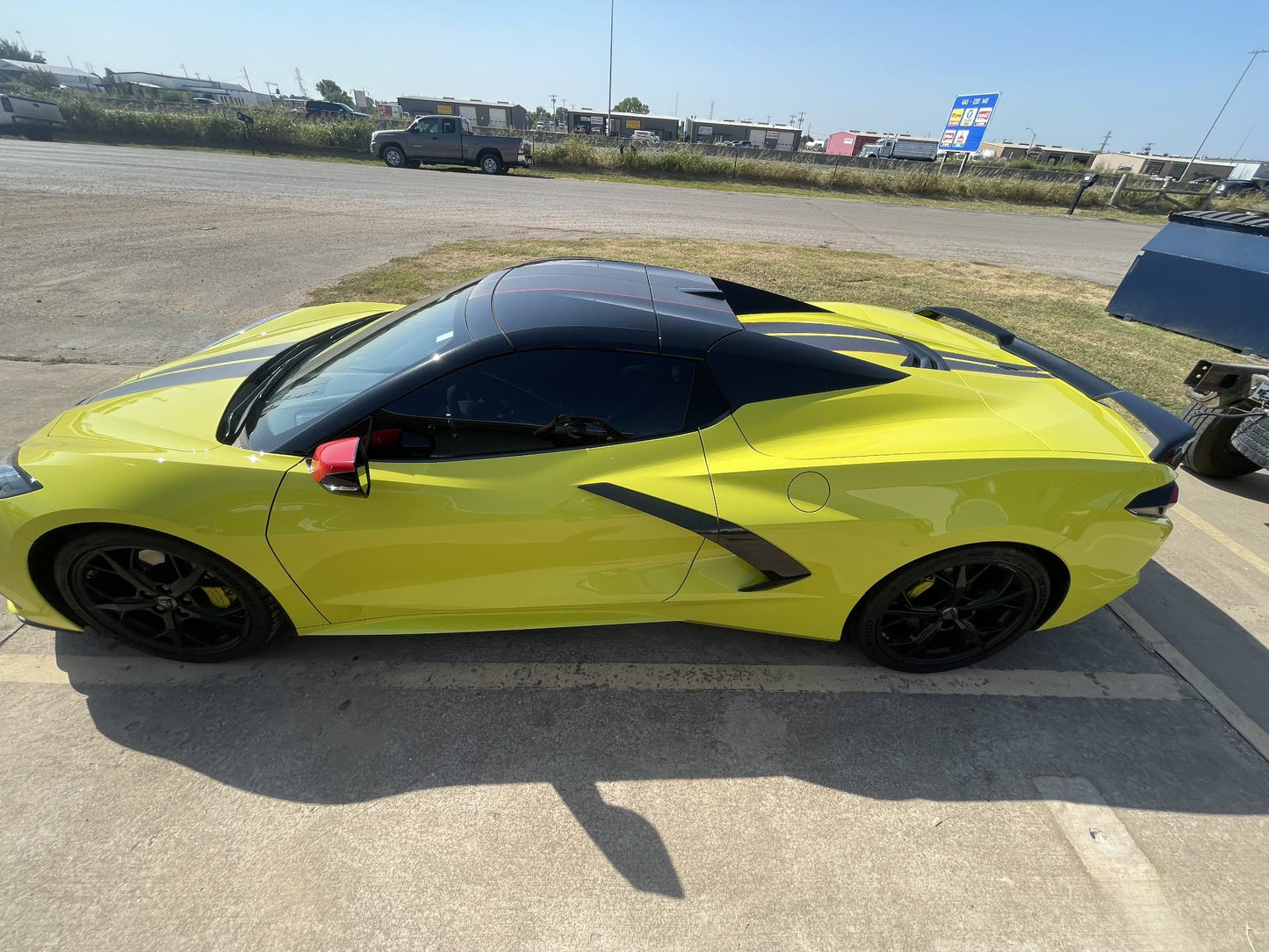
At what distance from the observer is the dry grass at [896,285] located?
6.32 metres

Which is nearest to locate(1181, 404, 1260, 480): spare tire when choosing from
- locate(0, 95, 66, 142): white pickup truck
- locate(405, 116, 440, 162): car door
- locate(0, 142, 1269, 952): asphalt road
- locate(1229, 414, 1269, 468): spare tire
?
locate(1229, 414, 1269, 468): spare tire

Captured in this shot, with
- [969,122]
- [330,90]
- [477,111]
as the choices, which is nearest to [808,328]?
[969,122]

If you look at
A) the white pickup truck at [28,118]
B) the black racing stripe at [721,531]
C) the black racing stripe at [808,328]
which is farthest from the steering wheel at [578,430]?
the white pickup truck at [28,118]

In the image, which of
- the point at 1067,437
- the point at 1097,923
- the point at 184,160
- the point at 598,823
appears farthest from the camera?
the point at 184,160

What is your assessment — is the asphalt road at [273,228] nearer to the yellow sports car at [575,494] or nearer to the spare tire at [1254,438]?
the yellow sports car at [575,494]

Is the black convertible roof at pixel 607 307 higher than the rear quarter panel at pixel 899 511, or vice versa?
the black convertible roof at pixel 607 307

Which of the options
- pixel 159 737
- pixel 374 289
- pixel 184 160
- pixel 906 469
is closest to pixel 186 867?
pixel 159 737

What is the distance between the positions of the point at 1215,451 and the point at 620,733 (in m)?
4.48

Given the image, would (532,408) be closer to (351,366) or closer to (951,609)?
(351,366)

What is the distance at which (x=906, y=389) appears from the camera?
227 centimetres

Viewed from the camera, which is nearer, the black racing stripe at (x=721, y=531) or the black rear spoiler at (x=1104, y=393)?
the black racing stripe at (x=721, y=531)

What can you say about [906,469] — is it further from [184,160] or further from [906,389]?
[184,160]

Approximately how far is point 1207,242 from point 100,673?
1010 centimetres

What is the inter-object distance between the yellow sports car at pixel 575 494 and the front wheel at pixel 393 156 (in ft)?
73.4
